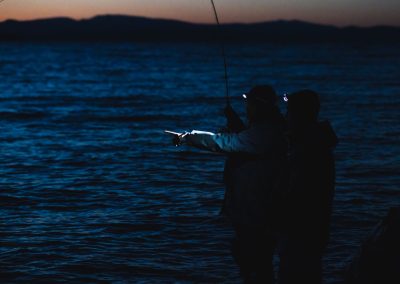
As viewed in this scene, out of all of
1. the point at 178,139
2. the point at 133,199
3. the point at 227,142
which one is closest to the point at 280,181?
the point at 227,142

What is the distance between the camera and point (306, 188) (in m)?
3.78

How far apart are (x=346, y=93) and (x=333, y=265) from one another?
26.8 meters

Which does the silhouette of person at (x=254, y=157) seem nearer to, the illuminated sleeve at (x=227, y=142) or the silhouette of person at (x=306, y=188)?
the illuminated sleeve at (x=227, y=142)

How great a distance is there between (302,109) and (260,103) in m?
0.30

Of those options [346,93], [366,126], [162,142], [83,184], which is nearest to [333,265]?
[83,184]

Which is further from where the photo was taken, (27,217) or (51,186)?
(51,186)

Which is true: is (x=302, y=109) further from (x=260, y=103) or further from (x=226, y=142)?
(x=226, y=142)

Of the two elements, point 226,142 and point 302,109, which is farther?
point 226,142

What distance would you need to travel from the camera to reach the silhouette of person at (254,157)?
3961 millimetres

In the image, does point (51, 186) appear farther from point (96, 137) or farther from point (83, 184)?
point (96, 137)

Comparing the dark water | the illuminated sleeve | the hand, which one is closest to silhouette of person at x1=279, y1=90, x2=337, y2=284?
the illuminated sleeve

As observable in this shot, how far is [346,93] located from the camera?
32.2m

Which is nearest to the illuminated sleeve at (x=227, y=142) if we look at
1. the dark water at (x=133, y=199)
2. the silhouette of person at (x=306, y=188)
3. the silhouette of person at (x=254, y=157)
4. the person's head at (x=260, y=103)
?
the silhouette of person at (x=254, y=157)

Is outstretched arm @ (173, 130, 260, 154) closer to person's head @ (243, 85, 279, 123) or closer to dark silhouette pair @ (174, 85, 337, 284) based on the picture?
dark silhouette pair @ (174, 85, 337, 284)
